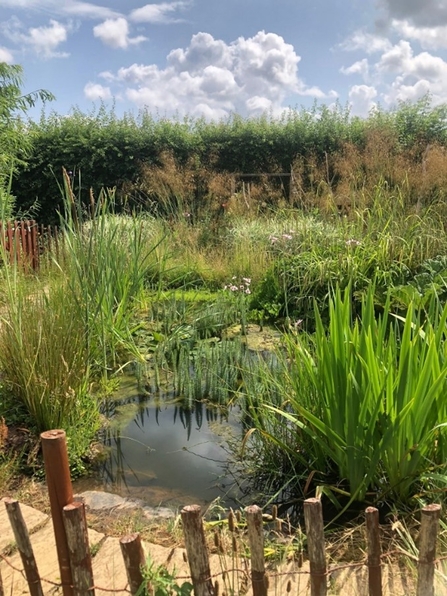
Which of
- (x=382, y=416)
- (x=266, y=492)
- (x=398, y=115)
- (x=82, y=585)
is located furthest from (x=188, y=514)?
(x=398, y=115)

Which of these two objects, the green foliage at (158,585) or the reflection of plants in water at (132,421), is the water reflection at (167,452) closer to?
the reflection of plants in water at (132,421)

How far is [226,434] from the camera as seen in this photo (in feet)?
9.02

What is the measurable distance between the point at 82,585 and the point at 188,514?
1.14 ft

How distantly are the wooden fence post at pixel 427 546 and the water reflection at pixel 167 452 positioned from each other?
112 cm

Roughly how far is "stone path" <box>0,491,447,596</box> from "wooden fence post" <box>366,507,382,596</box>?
204 millimetres

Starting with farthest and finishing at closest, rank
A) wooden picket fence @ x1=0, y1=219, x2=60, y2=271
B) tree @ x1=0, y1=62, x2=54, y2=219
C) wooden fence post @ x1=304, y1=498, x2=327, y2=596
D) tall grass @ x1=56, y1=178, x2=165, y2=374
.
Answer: tree @ x1=0, y1=62, x2=54, y2=219, tall grass @ x1=56, y1=178, x2=165, y2=374, wooden picket fence @ x1=0, y1=219, x2=60, y2=271, wooden fence post @ x1=304, y1=498, x2=327, y2=596

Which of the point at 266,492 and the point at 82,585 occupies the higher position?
the point at 82,585

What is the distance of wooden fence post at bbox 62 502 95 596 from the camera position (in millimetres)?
1073

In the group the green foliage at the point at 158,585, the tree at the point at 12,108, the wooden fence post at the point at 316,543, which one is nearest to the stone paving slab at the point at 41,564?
the green foliage at the point at 158,585

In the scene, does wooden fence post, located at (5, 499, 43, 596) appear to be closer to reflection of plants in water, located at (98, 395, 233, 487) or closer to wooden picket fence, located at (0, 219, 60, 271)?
reflection of plants in water, located at (98, 395, 233, 487)

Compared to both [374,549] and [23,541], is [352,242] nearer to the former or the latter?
[374,549]

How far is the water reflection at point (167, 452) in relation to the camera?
2.27 m

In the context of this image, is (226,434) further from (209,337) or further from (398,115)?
(398,115)

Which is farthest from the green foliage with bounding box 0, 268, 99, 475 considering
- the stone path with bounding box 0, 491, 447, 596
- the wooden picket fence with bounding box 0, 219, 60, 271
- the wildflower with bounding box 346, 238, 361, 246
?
the wildflower with bounding box 346, 238, 361, 246
